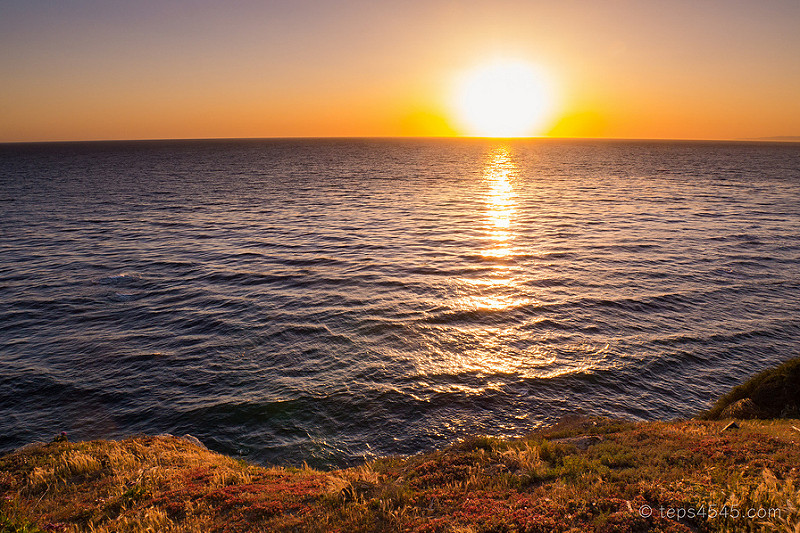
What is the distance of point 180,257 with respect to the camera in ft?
113

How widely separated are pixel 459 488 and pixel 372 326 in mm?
13461

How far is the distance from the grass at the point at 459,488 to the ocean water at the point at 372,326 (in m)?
3.51

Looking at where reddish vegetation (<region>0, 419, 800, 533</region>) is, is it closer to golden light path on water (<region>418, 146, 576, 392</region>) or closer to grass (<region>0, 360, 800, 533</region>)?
grass (<region>0, 360, 800, 533</region>)

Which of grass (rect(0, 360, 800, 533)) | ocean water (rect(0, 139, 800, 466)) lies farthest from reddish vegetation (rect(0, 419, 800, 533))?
ocean water (rect(0, 139, 800, 466))

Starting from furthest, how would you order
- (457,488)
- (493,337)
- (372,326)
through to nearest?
(372,326) → (493,337) → (457,488)

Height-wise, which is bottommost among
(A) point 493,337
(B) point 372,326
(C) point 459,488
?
(A) point 493,337

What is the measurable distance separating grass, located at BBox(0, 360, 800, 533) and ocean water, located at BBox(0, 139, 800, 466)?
3.51 meters

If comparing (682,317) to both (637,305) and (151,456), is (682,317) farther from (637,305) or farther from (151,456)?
(151,456)

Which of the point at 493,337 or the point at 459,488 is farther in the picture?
the point at 493,337

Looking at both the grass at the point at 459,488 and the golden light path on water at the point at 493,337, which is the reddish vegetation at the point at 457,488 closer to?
the grass at the point at 459,488

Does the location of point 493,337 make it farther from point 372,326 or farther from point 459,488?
point 459,488

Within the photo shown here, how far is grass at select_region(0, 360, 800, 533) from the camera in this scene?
695 cm

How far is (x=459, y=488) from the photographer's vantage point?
8.79 metres

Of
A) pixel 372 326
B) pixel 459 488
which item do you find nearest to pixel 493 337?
pixel 372 326
